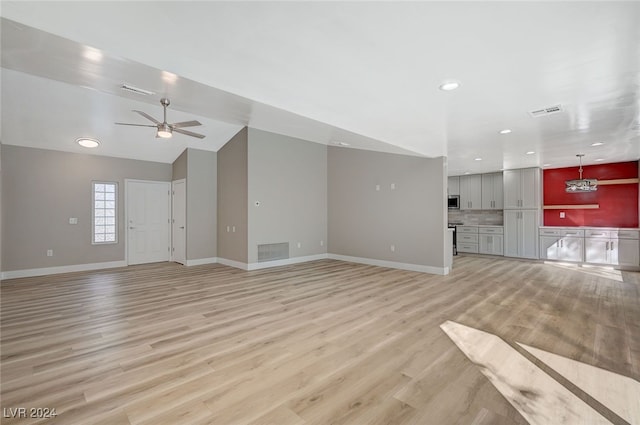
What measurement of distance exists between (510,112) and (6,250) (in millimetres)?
8875

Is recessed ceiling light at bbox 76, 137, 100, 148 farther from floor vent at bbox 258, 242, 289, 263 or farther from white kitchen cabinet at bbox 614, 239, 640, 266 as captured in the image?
white kitchen cabinet at bbox 614, 239, 640, 266

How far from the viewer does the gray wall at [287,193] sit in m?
6.62

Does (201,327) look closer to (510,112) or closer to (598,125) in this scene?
(510,112)

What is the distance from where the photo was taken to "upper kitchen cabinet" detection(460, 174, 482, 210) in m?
9.08

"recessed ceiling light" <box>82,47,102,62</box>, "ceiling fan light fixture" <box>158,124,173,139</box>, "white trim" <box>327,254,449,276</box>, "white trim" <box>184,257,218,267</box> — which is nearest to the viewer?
"recessed ceiling light" <box>82,47,102,62</box>

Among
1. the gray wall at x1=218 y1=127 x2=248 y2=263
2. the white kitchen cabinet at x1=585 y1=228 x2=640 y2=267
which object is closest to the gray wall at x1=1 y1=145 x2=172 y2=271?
the gray wall at x1=218 y1=127 x2=248 y2=263

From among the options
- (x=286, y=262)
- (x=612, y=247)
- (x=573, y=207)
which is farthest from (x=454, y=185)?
(x=286, y=262)

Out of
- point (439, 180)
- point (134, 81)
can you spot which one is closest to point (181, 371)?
point (134, 81)

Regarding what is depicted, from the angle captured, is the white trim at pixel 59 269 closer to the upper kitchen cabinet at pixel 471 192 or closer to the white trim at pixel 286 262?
the white trim at pixel 286 262

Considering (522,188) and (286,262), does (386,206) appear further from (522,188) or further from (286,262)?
(522,188)

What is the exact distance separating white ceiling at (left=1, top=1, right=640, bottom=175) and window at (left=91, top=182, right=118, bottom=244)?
2.59 m

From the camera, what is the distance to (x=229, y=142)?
23.4 feet

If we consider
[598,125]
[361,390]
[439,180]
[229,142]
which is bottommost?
[361,390]

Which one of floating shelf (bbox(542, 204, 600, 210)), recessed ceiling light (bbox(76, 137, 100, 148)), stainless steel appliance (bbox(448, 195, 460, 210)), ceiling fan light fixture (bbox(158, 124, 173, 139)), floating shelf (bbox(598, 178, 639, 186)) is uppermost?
recessed ceiling light (bbox(76, 137, 100, 148))
